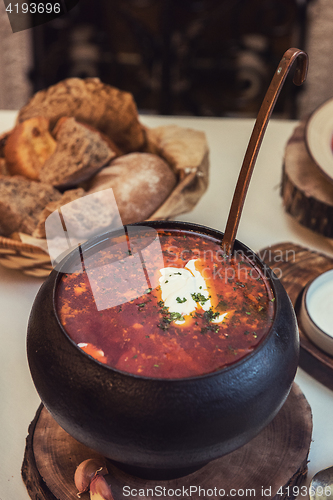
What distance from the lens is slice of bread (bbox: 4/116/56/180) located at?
1611mm

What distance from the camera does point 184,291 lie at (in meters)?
0.89

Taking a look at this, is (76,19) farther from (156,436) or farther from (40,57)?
(156,436)

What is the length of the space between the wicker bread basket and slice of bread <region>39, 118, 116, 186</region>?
199 millimetres

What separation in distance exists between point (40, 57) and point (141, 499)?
3770mm

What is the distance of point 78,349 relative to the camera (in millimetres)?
762

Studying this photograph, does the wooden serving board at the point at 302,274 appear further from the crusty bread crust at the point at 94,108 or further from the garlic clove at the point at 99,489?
the crusty bread crust at the point at 94,108

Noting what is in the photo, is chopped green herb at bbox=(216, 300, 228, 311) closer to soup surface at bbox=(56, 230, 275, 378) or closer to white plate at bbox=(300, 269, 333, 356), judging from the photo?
soup surface at bbox=(56, 230, 275, 378)

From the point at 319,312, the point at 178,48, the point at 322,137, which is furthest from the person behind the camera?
the point at 178,48

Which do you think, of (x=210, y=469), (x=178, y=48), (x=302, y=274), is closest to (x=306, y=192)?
(x=302, y=274)

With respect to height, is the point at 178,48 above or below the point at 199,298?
below

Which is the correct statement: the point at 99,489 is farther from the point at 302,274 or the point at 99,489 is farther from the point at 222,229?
the point at 222,229

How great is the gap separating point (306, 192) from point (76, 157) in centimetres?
78

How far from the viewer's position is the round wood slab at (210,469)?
→ 902 mm

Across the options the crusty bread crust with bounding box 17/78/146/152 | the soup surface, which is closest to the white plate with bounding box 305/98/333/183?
the crusty bread crust with bounding box 17/78/146/152
